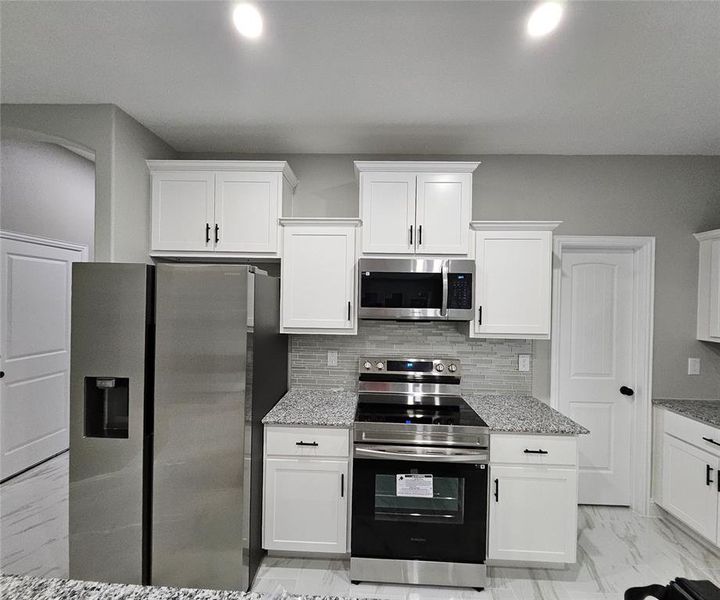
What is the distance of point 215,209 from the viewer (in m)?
2.66

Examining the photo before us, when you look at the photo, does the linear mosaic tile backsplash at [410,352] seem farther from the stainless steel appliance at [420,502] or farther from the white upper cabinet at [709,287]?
the white upper cabinet at [709,287]

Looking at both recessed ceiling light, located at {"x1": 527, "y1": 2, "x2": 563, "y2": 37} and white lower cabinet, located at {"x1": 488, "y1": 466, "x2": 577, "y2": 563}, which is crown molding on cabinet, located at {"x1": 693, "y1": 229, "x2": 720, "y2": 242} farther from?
recessed ceiling light, located at {"x1": 527, "y1": 2, "x2": 563, "y2": 37}

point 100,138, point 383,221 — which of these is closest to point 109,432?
point 100,138

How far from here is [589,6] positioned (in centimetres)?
152

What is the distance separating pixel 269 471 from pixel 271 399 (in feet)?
1.42

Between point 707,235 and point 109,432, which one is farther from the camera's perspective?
point 707,235

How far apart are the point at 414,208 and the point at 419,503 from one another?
1832mm

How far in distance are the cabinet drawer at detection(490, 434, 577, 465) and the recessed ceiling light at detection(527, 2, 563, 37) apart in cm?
202

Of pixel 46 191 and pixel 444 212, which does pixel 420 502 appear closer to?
pixel 444 212

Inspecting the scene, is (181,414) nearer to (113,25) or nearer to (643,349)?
(113,25)

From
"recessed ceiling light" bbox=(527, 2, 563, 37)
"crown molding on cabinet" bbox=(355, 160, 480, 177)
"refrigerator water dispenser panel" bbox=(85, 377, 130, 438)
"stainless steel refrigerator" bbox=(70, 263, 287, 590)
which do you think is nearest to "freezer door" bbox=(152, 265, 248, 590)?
"stainless steel refrigerator" bbox=(70, 263, 287, 590)

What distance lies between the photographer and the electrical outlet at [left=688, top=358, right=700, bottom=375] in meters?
2.91

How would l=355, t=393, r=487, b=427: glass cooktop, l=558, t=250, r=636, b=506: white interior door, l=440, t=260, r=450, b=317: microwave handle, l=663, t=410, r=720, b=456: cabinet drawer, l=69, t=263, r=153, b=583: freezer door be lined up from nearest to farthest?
l=69, t=263, r=153, b=583: freezer door, l=355, t=393, r=487, b=427: glass cooktop, l=663, t=410, r=720, b=456: cabinet drawer, l=440, t=260, r=450, b=317: microwave handle, l=558, t=250, r=636, b=506: white interior door

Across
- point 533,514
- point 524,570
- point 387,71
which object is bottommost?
point 524,570
